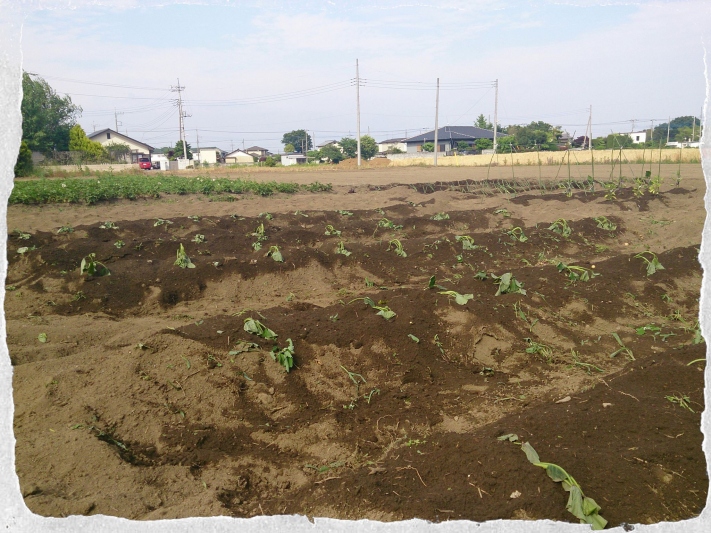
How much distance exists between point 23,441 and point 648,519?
3450 mm

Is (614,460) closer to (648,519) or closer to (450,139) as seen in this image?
(648,519)

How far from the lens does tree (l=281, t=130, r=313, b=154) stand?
313 feet

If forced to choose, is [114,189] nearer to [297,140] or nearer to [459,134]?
[459,134]

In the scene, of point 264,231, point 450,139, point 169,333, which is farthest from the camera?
point 450,139

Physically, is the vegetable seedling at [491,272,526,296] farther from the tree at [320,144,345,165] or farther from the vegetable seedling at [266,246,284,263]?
the tree at [320,144,345,165]

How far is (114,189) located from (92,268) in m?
9.27

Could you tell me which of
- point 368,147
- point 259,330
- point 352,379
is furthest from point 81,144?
point 368,147

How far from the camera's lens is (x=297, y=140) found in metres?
96.3

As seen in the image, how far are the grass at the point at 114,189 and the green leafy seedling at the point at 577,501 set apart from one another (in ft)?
45.8

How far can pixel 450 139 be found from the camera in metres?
65.7

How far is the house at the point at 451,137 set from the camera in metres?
67.4

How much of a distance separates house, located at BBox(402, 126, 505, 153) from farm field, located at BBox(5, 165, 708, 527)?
60.3 metres

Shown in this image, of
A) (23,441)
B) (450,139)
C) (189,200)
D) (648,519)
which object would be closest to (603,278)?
(648,519)

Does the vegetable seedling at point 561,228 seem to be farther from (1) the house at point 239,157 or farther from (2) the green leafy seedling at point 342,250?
(1) the house at point 239,157
